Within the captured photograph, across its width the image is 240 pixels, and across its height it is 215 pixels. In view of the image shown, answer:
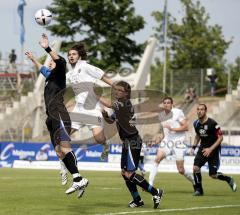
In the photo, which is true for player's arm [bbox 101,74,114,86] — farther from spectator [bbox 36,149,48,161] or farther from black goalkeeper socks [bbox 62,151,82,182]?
spectator [bbox 36,149,48,161]

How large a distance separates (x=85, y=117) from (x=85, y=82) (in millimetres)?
909

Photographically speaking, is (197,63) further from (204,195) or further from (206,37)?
(204,195)

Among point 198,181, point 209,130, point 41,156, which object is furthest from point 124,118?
point 41,156

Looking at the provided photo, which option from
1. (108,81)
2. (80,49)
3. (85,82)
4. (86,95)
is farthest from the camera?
(86,95)

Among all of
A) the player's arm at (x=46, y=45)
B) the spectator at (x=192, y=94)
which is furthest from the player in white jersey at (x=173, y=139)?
the spectator at (x=192, y=94)

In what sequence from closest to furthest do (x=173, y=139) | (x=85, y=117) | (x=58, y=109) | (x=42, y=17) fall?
(x=58, y=109) → (x=42, y=17) → (x=85, y=117) → (x=173, y=139)

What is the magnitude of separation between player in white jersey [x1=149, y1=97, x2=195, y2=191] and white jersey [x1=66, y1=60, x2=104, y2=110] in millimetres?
3396

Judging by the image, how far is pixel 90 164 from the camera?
38656mm

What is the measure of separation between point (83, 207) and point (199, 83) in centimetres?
3985

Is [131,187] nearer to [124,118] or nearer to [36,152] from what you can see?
[124,118]

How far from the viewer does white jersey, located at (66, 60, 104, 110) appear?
53.2 feet

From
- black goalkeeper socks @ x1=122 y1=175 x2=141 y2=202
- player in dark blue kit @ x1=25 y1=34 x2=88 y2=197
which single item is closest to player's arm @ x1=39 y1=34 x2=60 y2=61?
player in dark blue kit @ x1=25 y1=34 x2=88 y2=197

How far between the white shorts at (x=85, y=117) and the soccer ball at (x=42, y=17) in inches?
102

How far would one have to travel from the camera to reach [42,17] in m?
14.8
